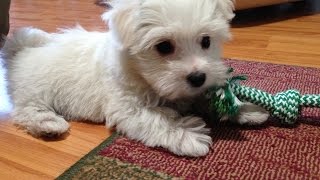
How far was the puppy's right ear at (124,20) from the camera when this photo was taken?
→ 1095 mm

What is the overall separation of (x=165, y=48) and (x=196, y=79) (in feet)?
0.41

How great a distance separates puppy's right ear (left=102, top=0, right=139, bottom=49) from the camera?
1095 millimetres

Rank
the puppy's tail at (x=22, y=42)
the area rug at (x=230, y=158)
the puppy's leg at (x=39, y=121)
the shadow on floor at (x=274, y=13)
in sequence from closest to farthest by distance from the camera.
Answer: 1. the area rug at (x=230, y=158)
2. the puppy's leg at (x=39, y=121)
3. the puppy's tail at (x=22, y=42)
4. the shadow on floor at (x=274, y=13)

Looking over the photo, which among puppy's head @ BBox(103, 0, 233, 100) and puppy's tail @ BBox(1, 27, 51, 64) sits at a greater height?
puppy's head @ BBox(103, 0, 233, 100)

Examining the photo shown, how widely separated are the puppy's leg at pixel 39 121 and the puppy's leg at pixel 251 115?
1.86ft

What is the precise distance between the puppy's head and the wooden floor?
324 millimetres

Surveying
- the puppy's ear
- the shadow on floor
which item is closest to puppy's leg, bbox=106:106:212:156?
the puppy's ear

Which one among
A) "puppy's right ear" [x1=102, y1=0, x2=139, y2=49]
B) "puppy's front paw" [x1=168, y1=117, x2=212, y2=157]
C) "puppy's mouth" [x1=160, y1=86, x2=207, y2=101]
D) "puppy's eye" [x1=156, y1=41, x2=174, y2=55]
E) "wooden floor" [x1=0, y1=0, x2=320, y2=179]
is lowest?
"wooden floor" [x1=0, y1=0, x2=320, y2=179]

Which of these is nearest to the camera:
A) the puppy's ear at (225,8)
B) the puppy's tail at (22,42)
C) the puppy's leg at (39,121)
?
the puppy's ear at (225,8)

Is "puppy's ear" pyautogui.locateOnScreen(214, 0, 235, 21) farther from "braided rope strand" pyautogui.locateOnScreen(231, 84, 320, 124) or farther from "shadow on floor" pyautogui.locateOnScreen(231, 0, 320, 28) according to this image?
"shadow on floor" pyautogui.locateOnScreen(231, 0, 320, 28)

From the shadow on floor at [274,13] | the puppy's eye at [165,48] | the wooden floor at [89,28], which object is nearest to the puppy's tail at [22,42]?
the wooden floor at [89,28]

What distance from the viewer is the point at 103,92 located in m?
1.33

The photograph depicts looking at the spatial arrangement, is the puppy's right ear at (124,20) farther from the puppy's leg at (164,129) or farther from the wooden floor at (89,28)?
the wooden floor at (89,28)

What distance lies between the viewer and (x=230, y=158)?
1083mm
